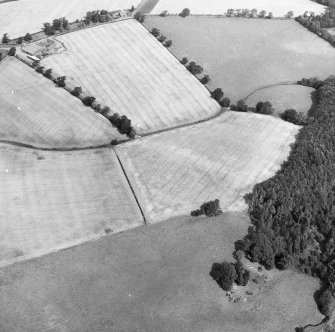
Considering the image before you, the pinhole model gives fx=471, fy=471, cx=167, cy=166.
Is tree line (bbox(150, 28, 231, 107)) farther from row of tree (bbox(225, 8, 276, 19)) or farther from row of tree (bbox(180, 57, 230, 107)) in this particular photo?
row of tree (bbox(225, 8, 276, 19))

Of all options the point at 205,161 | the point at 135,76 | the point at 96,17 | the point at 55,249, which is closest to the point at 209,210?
the point at 205,161

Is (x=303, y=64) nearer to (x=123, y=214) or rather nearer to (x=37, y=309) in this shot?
(x=123, y=214)

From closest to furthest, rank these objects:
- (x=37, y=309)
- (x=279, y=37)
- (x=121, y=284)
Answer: (x=37, y=309) → (x=121, y=284) → (x=279, y=37)

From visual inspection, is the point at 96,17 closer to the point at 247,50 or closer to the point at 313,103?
the point at 247,50

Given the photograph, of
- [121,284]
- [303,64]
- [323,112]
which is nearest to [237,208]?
[121,284]

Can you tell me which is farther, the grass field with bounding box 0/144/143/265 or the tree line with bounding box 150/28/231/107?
the tree line with bounding box 150/28/231/107

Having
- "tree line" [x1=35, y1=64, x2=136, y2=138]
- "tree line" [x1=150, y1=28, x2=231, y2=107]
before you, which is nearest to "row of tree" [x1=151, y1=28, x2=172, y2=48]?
"tree line" [x1=150, y1=28, x2=231, y2=107]
